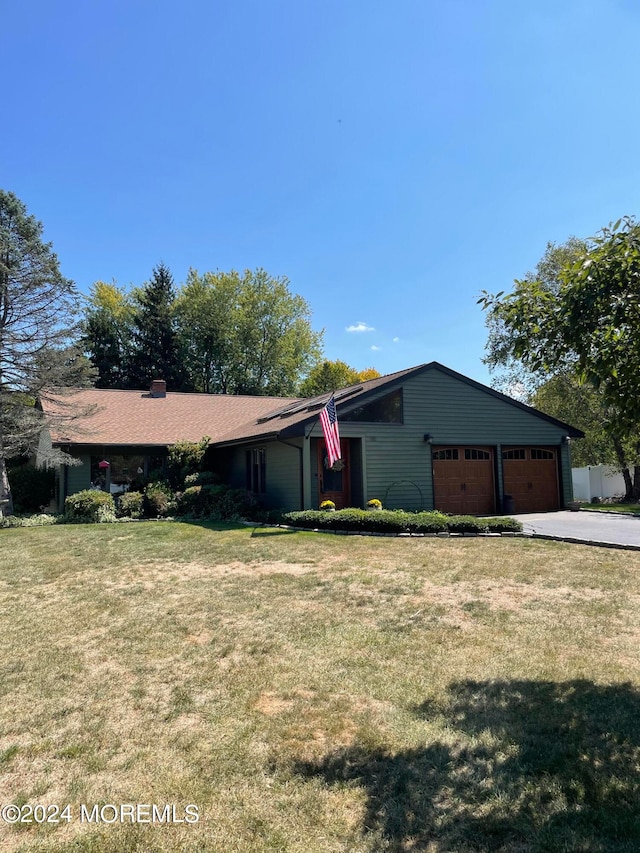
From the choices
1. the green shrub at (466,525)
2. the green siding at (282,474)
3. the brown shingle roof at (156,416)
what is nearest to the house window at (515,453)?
the green shrub at (466,525)

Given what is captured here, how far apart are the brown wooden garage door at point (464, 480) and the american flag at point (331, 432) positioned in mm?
4624

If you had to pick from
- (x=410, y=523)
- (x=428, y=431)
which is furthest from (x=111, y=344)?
(x=410, y=523)

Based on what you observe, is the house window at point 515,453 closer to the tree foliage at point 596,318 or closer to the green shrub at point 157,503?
the green shrub at point 157,503

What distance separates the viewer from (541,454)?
59.5 feet

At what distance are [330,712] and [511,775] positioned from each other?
47.7 inches

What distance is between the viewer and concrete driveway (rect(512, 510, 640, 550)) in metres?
10.3

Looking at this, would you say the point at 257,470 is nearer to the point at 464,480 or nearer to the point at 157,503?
the point at 157,503

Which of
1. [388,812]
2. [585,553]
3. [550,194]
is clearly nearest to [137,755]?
[388,812]

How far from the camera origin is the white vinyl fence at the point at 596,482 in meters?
26.4

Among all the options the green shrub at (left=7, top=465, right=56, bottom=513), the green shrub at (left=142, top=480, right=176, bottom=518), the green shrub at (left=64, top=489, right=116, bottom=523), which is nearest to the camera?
the green shrub at (left=64, top=489, right=116, bottom=523)

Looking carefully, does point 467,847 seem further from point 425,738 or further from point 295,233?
point 295,233

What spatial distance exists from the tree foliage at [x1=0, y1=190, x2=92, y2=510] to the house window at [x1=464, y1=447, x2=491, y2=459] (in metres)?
13.8

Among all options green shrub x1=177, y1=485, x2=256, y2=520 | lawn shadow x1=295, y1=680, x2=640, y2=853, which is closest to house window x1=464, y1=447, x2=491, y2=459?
green shrub x1=177, y1=485, x2=256, y2=520

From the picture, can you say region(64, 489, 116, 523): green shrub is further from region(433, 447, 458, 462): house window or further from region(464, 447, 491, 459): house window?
region(464, 447, 491, 459): house window
